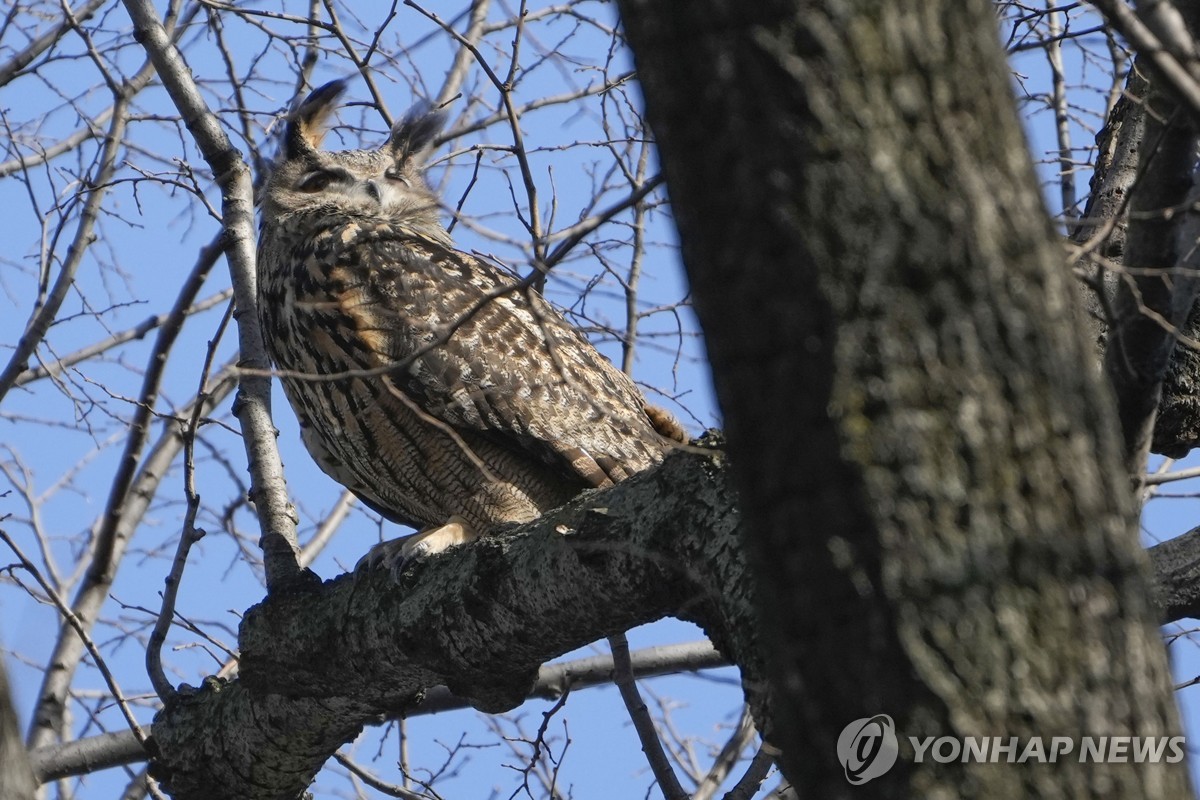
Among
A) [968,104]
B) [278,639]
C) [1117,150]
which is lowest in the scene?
[968,104]

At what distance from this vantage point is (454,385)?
4.14m

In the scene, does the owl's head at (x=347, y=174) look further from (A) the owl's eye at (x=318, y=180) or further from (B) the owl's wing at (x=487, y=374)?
(B) the owl's wing at (x=487, y=374)

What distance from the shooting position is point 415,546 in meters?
3.63

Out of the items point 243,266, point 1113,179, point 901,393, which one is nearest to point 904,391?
point 901,393

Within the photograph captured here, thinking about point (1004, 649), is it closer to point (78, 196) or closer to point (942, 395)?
point (942, 395)

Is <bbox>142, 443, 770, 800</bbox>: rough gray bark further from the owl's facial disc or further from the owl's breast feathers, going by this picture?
the owl's facial disc

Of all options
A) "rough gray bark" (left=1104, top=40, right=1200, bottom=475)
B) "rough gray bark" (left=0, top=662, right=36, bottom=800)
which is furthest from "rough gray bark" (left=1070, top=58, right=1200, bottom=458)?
"rough gray bark" (left=0, top=662, right=36, bottom=800)

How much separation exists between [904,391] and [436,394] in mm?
2853

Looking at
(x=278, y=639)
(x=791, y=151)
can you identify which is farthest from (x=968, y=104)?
(x=278, y=639)

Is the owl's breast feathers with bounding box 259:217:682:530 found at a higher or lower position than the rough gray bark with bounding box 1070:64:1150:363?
higher

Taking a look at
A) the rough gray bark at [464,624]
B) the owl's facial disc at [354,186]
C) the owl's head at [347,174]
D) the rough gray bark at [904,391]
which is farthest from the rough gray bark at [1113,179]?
the owl's facial disc at [354,186]

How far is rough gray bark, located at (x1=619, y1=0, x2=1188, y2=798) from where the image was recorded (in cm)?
135

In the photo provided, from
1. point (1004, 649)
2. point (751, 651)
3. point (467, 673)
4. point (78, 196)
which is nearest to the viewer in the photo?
point (1004, 649)

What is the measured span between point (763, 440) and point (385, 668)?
2.19 metres
